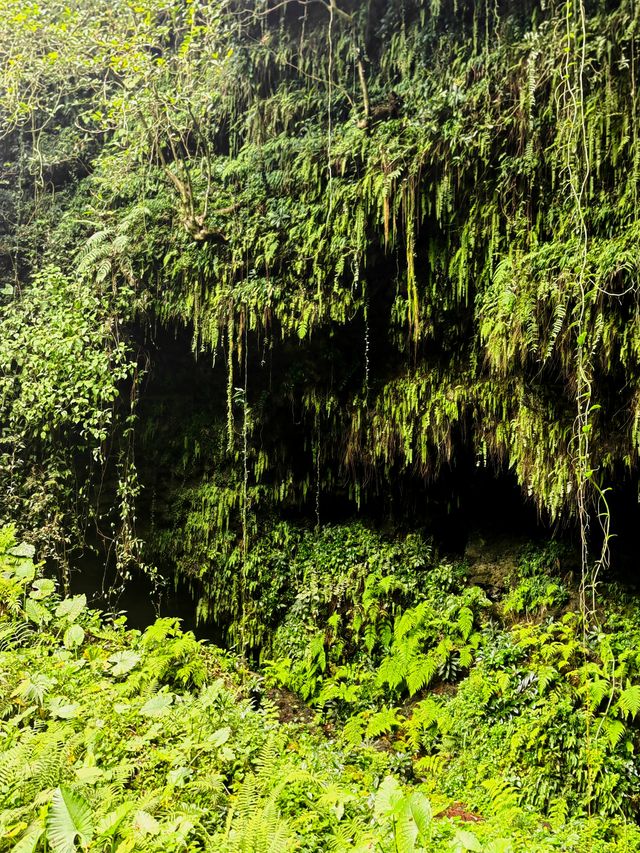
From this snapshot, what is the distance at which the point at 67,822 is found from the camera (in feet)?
7.80

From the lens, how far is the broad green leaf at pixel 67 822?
2.32 meters

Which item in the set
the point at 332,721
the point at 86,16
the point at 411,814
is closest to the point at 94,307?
the point at 86,16

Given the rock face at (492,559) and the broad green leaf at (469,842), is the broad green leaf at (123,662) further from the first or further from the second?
the rock face at (492,559)

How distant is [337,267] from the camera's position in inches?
234

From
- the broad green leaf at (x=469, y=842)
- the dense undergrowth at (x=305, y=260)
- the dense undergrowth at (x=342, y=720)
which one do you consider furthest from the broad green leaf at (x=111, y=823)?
the dense undergrowth at (x=305, y=260)

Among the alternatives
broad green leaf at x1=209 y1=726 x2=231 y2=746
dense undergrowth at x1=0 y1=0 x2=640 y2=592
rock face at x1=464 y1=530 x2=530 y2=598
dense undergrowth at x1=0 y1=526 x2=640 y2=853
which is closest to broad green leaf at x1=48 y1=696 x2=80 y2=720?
dense undergrowth at x1=0 y1=526 x2=640 y2=853

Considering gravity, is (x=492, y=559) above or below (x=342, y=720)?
above

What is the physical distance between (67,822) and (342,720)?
4489 millimetres

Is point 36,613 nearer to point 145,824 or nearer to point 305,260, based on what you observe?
point 145,824

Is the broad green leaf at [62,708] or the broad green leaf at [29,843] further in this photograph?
the broad green leaf at [62,708]

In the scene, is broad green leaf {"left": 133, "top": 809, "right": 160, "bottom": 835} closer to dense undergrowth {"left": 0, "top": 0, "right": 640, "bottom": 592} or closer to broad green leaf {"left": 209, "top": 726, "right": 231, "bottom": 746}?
broad green leaf {"left": 209, "top": 726, "right": 231, "bottom": 746}

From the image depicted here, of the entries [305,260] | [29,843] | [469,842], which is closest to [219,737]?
[29,843]

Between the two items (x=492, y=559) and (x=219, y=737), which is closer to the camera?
(x=219, y=737)

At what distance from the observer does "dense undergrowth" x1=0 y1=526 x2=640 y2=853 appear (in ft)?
9.36
